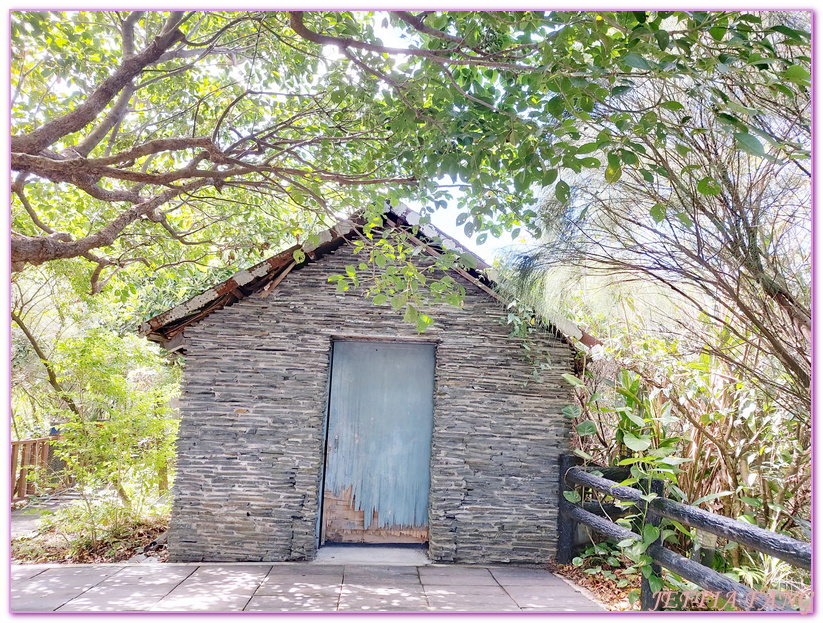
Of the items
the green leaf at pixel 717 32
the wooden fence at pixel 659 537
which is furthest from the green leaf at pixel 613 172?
the wooden fence at pixel 659 537

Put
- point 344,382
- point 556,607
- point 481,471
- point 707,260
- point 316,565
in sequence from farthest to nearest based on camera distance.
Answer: point 344,382, point 481,471, point 316,565, point 556,607, point 707,260

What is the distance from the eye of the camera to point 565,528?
217 inches

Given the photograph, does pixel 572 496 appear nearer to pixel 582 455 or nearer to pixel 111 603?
pixel 582 455

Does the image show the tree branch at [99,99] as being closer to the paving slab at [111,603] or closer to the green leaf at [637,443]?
the paving slab at [111,603]

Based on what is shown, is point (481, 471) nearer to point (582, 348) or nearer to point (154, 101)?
point (582, 348)

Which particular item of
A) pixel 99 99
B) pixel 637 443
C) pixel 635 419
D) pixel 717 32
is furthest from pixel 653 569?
pixel 99 99

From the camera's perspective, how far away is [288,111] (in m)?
6.02

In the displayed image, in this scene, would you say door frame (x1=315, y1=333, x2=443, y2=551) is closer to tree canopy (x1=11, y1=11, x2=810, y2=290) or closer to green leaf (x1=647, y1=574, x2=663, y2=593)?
tree canopy (x1=11, y1=11, x2=810, y2=290)

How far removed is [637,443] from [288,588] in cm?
337

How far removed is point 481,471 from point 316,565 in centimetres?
198

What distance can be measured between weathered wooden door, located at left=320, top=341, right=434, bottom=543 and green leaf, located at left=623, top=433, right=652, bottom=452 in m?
2.27

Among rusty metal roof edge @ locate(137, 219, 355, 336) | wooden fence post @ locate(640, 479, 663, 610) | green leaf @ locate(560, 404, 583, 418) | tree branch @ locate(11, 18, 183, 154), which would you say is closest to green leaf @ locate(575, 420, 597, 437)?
green leaf @ locate(560, 404, 583, 418)

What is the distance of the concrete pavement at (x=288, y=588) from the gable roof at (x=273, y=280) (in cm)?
238

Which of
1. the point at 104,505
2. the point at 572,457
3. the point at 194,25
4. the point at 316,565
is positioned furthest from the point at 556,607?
the point at 194,25
